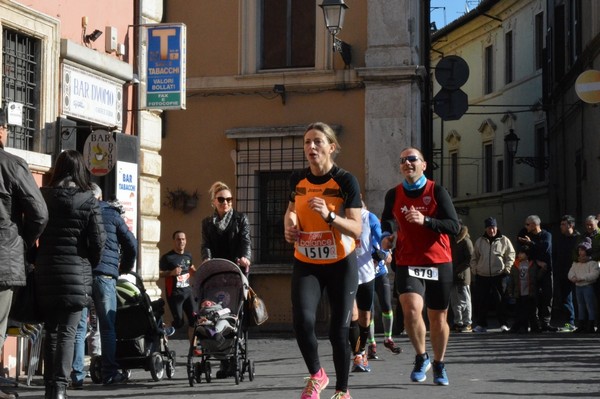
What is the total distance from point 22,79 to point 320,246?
20.0ft

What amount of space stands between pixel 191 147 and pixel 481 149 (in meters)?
23.3

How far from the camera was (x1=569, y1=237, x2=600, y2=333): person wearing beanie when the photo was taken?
22062mm

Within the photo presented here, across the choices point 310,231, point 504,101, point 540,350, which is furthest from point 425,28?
point 310,231

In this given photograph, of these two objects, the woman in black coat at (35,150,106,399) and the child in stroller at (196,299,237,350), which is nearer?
the woman in black coat at (35,150,106,399)

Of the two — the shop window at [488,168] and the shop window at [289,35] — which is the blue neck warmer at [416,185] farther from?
the shop window at [488,168]

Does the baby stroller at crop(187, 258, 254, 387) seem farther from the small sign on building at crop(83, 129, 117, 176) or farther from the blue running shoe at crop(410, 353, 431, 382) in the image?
the small sign on building at crop(83, 129, 117, 176)

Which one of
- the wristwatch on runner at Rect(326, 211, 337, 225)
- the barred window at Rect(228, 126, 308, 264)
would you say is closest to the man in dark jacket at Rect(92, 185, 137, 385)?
the wristwatch on runner at Rect(326, 211, 337, 225)

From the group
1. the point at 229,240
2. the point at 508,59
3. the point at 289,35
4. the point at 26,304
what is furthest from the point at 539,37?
the point at 26,304

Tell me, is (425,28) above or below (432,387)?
above

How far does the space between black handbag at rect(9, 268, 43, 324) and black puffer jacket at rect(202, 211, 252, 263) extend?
324cm

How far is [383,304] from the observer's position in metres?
17.2

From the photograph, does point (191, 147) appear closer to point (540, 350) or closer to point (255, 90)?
point (255, 90)

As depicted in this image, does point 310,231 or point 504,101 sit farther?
point 504,101

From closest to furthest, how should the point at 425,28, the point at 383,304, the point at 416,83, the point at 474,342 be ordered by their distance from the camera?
the point at 383,304 < the point at 474,342 < the point at 416,83 < the point at 425,28
